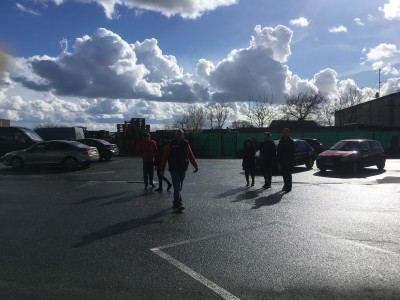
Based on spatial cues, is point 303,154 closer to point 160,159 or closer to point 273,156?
point 273,156

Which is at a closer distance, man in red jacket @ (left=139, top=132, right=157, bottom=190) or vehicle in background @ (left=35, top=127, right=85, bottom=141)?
man in red jacket @ (left=139, top=132, right=157, bottom=190)

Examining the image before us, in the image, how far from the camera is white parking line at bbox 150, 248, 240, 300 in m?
4.28

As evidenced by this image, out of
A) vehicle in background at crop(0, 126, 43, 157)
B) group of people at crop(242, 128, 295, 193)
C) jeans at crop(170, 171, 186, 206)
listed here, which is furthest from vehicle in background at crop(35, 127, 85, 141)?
jeans at crop(170, 171, 186, 206)

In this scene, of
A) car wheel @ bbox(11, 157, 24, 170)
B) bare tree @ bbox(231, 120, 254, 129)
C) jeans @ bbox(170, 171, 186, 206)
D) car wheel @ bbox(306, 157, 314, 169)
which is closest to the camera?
jeans @ bbox(170, 171, 186, 206)

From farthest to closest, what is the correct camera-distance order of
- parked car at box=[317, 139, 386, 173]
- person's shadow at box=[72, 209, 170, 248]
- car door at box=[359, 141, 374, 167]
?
1. car door at box=[359, 141, 374, 167]
2. parked car at box=[317, 139, 386, 173]
3. person's shadow at box=[72, 209, 170, 248]

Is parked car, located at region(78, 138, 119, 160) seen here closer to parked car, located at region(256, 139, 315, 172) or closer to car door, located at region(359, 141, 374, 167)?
parked car, located at region(256, 139, 315, 172)

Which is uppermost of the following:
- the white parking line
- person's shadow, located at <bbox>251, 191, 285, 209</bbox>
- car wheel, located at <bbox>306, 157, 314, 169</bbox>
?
car wheel, located at <bbox>306, 157, 314, 169</bbox>

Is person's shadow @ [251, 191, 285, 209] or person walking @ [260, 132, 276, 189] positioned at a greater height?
person walking @ [260, 132, 276, 189]

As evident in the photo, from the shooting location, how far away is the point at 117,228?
7.17 m

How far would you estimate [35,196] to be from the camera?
11.1 metres

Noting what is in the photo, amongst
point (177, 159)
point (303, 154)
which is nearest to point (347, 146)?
point (303, 154)

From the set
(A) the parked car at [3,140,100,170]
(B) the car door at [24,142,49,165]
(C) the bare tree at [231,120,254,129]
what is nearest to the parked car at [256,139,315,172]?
(A) the parked car at [3,140,100,170]

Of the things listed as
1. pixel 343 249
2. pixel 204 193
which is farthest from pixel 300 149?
pixel 343 249

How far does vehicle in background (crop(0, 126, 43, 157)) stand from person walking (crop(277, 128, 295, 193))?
15.6 m
